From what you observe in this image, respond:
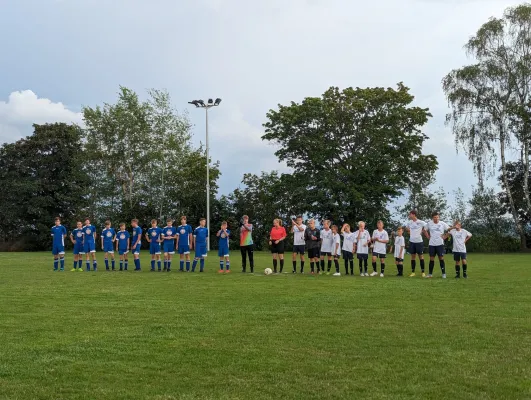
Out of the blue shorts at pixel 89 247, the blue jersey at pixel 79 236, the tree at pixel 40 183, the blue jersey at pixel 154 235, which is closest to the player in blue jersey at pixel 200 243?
the blue jersey at pixel 154 235

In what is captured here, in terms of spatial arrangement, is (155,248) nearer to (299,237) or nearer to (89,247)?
(89,247)

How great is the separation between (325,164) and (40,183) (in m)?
30.3

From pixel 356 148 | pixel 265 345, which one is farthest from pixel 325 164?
pixel 265 345

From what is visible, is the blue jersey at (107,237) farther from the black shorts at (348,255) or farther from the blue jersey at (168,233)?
the black shorts at (348,255)

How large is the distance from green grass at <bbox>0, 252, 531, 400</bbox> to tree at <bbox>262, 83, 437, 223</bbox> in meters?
31.3

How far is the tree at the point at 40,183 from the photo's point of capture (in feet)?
185

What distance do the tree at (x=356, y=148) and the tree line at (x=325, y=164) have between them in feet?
0.31

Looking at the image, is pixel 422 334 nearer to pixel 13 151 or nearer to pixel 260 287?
pixel 260 287

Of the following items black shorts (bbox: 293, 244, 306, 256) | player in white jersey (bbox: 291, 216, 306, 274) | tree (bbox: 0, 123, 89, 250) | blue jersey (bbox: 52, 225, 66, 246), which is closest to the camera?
player in white jersey (bbox: 291, 216, 306, 274)

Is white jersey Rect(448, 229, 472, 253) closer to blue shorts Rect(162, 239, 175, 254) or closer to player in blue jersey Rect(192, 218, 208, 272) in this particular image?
player in blue jersey Rect(192, 218, 208, 272)

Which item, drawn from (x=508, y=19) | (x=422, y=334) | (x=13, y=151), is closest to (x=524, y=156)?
(x=508, y=19)

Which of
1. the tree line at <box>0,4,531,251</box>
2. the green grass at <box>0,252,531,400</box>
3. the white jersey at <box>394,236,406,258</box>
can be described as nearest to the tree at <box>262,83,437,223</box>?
the tree line at <box>0,4,531,251</box>

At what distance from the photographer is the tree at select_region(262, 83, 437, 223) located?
44.3 metres

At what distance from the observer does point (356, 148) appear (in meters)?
46.0
